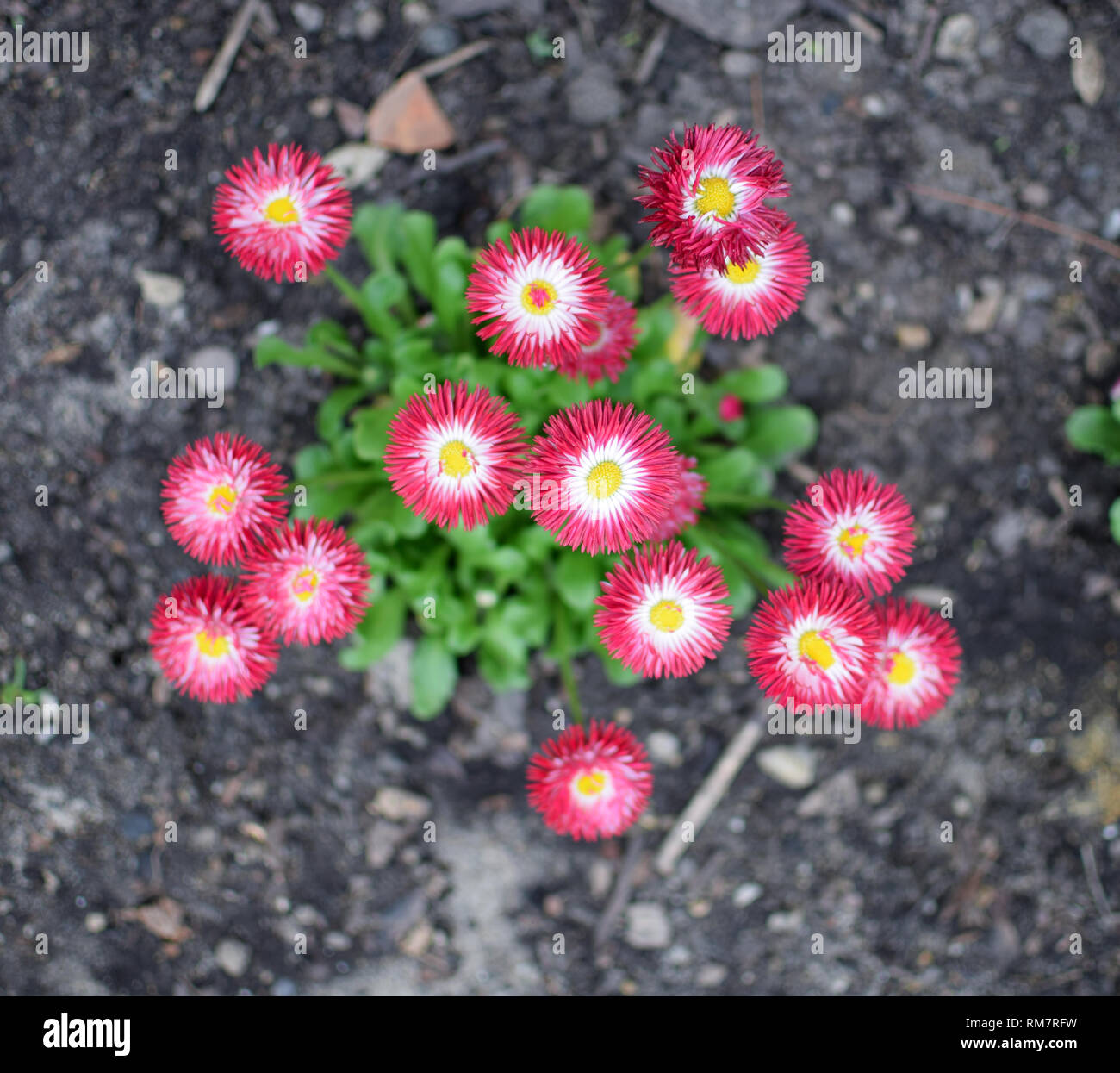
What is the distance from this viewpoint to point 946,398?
345cm

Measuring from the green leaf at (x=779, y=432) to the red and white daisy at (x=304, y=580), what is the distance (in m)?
1.68

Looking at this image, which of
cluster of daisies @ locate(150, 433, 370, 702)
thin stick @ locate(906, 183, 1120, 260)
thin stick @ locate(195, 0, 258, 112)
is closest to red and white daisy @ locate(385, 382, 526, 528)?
cluster of daisies @ locate(150, 433, 370, 702)

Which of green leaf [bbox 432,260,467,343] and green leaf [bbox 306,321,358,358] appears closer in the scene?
green leaf [bbox 432,260,467,343]

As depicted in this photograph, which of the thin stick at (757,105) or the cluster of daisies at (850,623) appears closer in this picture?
the cluster of daisies at (850,623)

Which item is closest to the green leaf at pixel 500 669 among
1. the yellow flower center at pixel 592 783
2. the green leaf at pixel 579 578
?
the green leaf at pixel 579 578

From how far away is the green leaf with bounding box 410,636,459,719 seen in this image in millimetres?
3199

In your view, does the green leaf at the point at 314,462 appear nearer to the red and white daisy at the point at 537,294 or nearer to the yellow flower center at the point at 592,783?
the red and white daisy at the point at 537,294

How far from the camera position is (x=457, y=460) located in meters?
2.07

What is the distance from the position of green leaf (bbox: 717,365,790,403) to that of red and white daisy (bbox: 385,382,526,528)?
1368mm

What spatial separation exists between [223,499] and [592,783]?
1.22 metres

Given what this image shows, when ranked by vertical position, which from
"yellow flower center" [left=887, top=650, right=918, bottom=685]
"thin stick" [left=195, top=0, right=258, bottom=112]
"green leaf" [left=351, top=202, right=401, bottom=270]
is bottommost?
"yellow flower center" [left=887, top=650, right=918, bottom=685]

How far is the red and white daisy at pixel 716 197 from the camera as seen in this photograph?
1.92m

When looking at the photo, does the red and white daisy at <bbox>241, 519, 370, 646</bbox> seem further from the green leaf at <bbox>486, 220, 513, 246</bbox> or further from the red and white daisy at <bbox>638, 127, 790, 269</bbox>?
the green leaf at <bbox>486, 220, 513, 246</bbox>

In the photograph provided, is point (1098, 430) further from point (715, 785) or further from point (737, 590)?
point (715, 785)
